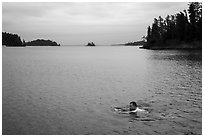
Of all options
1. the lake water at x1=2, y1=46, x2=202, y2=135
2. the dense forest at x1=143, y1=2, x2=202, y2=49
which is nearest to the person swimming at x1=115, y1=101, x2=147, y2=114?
the lake water at x1=2, y1=46, x2=202, y2=135

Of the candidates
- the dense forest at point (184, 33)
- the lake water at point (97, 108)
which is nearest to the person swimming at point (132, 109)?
the lake water at point (97, 108)

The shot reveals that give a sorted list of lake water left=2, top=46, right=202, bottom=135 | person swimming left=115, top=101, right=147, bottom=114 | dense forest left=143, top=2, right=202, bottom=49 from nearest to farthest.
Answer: lake water left=2, top=46, right=202, bottom=135, person swimming left=115, top=101, right=147, bottom=114, dense forest left=143, top=2, right=202, bottom=49

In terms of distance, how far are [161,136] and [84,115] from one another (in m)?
5.65

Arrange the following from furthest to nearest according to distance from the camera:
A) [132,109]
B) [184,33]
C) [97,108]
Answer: [184,33] → [97,108] → [132,109]

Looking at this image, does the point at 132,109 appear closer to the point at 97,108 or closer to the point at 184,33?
the point at 97,108

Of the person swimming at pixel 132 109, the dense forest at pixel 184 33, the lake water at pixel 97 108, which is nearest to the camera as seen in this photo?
the lake water at pixel 97 108

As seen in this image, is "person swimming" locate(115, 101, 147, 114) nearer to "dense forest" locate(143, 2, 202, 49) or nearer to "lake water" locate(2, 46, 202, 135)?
"lake water" locate(2, 46, 202, 135)

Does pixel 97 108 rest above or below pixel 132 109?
below

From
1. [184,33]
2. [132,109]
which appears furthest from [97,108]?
[184,33]

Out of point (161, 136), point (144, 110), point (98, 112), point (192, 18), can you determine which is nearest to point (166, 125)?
point (161, 136)

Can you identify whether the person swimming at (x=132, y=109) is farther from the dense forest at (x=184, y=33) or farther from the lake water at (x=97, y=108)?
the dense forest at (x=184, y=33)

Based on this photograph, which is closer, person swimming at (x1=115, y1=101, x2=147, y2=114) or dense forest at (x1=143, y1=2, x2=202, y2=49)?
person swimming at (x1=115, y1=101, x2=147, y2=114)

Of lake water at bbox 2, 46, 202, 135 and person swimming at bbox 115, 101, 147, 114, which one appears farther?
person swimming at bbox 115, 101, 147, 114

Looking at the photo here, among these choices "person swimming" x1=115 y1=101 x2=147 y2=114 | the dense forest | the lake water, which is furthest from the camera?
the dense forest
